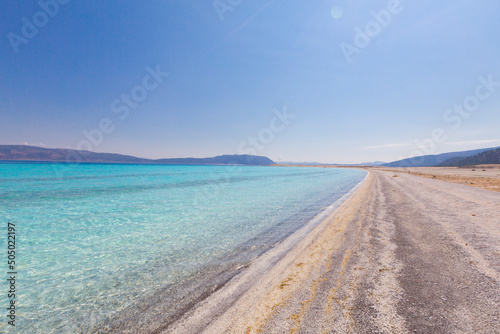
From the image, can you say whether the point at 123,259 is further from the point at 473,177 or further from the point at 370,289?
the point at 473,177

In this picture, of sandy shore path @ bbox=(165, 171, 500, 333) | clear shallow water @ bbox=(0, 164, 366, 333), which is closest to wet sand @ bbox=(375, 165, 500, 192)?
sandy shore path @ bbox=(165, 171, 500, 333)

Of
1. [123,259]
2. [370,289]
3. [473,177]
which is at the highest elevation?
[370,289]

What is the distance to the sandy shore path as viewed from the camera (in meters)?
2.89

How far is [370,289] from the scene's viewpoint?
147 inches

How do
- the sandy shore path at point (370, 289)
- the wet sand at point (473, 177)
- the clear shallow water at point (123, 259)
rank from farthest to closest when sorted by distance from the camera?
the wet sand at point (473, 177) < the clear shallow water at point (123, 259) < the sandy shore path at point (370, 289)

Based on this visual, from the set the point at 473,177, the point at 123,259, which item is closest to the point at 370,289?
the point at 123,259

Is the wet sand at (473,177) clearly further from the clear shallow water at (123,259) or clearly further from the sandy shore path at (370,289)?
the clear shallow water at (123,259)

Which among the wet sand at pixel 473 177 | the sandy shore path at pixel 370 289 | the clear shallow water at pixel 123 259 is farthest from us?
the wet sand at pixel 473 177

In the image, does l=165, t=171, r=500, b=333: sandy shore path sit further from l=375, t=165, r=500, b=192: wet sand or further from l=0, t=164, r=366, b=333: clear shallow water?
l=375, t=165, r=500, b=192: wet sand

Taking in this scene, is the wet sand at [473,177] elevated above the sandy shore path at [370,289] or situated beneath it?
situated beneath

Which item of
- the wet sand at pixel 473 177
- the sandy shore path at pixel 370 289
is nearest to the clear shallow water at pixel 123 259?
the sandy shore path at pixel 370 289

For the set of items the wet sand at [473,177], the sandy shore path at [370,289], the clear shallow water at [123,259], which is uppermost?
the sandy shore path at [370,289]

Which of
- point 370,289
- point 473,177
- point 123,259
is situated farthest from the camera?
point 473,177

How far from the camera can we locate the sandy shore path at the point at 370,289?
2895 millimetres
